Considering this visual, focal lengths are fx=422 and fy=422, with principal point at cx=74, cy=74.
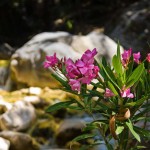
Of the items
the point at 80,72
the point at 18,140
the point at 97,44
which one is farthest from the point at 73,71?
the point at 97,44

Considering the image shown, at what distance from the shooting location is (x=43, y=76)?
742 centimetres

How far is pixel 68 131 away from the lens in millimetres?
5586

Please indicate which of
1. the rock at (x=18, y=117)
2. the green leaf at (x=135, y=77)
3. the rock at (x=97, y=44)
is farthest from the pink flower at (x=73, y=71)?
the rock at (x=97, y=44)

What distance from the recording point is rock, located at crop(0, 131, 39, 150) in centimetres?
548

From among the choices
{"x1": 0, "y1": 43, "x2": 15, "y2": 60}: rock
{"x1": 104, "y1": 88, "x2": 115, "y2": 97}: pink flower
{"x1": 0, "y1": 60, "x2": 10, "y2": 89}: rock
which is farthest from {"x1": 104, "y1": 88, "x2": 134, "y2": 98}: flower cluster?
{"x1": 0, "y1": 43, "x2": 15, "y2": 60}: rock

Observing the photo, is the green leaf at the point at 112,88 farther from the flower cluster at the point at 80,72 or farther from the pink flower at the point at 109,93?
the flower cluster at the point at 80,72

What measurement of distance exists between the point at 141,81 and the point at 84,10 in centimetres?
953

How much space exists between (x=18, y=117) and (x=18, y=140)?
0.63 m

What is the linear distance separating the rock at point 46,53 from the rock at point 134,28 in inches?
53.7

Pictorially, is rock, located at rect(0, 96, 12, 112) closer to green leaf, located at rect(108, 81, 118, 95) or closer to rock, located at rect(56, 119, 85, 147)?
rock, located at rect(56, 119, 85, 147)

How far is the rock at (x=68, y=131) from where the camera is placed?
557cm

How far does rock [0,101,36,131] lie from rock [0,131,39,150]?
0.35 m

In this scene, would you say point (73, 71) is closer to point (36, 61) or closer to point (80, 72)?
point (80, 72)

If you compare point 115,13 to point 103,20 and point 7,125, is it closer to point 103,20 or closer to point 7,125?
point 103,20
